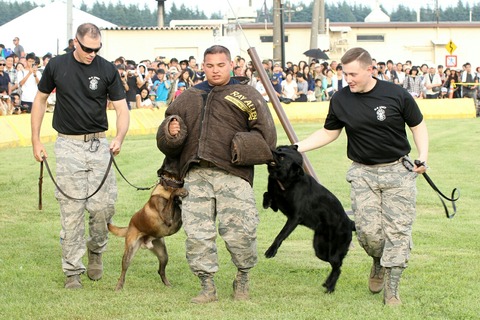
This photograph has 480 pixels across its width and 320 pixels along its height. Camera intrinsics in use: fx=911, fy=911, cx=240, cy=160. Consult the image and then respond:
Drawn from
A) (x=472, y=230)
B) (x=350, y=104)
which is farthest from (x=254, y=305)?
(x=472, y=230)

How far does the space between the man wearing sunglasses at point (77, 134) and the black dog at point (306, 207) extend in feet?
4.73

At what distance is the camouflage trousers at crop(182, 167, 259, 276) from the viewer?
22.6 feet

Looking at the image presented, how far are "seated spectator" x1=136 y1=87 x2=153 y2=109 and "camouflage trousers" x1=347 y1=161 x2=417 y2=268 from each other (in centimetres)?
1796

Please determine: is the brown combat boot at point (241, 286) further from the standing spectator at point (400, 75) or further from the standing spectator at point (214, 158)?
the standing spectator at point (400, 75)

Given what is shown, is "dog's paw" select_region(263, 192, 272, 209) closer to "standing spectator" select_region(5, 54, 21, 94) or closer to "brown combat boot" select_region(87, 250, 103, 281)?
"brown combat boot" select_region(87, 250, 103, 281)

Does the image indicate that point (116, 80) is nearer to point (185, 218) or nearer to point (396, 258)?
point (185, 218)

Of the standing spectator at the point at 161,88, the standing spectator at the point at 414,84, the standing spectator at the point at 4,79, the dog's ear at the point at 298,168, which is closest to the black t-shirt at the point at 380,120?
the dog's ear at the point at 298,168

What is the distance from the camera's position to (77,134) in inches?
296

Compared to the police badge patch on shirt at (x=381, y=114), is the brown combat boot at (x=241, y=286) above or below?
below

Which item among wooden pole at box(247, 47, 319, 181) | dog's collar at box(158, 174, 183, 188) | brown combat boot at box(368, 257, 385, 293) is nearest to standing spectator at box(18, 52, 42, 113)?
wooden pole at box(247, 47, 319, 181)

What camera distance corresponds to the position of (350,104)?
687 cm

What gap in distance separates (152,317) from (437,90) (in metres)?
28.4

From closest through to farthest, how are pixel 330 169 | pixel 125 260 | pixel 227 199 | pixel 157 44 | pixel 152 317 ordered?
pixel 152 317 < pixel 227 199 < pixel 125 260 < pixel 330 169 < pixel 157 44

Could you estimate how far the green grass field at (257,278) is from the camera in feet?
21.9
